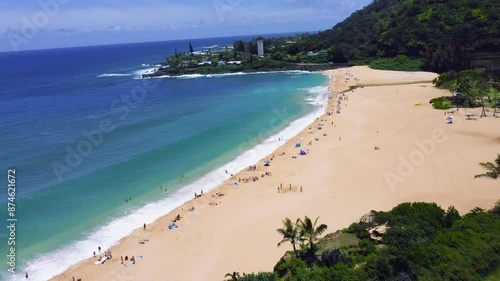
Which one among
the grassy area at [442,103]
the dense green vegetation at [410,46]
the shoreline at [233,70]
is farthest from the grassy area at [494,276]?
the shoreline at [233,70]

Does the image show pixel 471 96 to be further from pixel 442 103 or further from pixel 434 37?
pixel 434 37

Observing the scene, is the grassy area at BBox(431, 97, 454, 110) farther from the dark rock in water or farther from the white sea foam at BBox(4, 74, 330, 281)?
the dark rock in water

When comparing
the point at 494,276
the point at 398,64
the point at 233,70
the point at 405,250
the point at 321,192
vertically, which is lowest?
the point at 321,192

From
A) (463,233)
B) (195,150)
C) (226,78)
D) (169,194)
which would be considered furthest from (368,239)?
(226,78)

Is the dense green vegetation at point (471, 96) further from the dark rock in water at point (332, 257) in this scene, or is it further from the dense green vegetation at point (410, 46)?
the dark rock in water at point (332, 257)

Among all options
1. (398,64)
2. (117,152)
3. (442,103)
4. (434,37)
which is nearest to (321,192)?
(117,152)

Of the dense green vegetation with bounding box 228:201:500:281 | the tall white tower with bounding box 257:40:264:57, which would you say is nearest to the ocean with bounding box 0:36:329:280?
the dense green vegetation with bounding box 228:201:500:281
